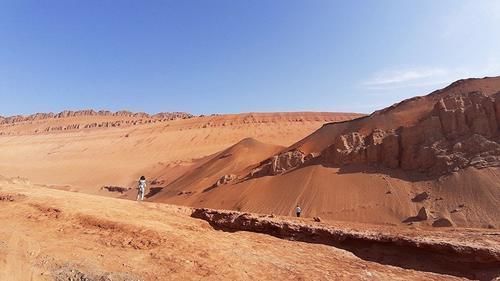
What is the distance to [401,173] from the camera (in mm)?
16422

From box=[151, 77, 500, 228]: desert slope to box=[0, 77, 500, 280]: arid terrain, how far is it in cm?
6

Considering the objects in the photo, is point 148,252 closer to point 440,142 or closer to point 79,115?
point 440,142

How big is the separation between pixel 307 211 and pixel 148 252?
10559mm

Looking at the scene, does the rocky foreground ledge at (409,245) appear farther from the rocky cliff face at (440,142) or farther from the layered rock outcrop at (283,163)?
the layered rock outcrop at (283,163)

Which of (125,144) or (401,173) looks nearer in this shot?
(401,173)

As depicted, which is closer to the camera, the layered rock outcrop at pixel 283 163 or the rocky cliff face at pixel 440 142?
the rocky cliff face at pixel 440 142

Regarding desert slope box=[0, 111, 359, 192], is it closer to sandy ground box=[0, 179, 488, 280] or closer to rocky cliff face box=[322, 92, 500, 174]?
rocky cliff face box=[322, 92, 500, 174]

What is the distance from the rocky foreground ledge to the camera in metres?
6.73

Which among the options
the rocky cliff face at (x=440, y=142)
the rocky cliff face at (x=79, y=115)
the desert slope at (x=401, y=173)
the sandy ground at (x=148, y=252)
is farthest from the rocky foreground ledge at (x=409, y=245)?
the rocky cliff face at (x=79, y=115)

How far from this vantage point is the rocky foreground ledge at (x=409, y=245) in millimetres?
6730

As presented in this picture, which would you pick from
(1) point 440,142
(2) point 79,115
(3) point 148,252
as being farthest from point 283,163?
(2) point 79,115

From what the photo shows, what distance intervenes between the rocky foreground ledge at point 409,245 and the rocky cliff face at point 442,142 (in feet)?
27.3

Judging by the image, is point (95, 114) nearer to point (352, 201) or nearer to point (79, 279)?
point (352, 201)

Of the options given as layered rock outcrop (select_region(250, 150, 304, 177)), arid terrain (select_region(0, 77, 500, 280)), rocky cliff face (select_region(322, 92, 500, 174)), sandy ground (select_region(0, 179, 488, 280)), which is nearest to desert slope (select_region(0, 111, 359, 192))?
arid terrain (select_region(0, 77, 500, 280))
